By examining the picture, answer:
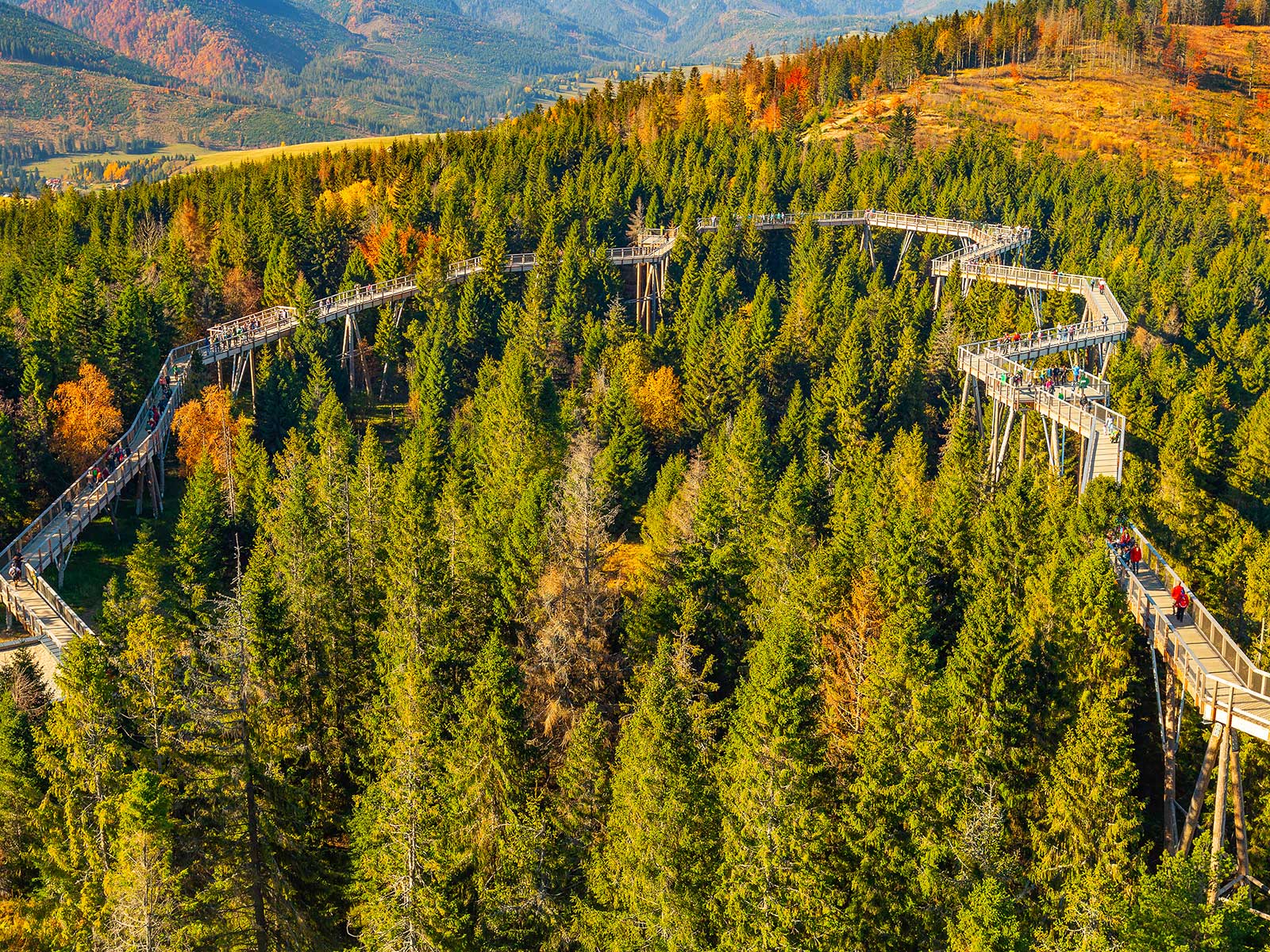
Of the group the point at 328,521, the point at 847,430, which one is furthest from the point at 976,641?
the point at 847,430

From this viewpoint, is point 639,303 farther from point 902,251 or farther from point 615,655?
point 615,655

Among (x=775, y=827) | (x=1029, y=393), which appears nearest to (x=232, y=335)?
(x=1029, y=393)

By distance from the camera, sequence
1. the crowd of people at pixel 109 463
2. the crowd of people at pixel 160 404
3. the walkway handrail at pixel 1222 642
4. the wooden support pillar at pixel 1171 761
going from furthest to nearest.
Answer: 1. the crowd of people at pixel 160 404
2. the crowd of people at pixel 109 463
3. the wooden support pillar at pixel 1171 761
4. the walkway handrail at pixel 1222 642

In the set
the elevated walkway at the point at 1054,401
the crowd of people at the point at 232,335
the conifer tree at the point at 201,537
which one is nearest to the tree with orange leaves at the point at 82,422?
the conifer tree at the point at 201,537

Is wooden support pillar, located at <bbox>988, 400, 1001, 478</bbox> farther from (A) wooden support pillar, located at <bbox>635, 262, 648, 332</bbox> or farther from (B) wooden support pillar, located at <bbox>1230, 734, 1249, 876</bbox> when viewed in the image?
Answer: (A) wooden support pillar, located at <bbox>635, 262, 648, 332</bbox>

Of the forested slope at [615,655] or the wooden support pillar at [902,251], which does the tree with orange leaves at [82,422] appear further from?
the wooden support pillar at [902,251]

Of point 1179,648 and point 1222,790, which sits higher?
point 1179,648
